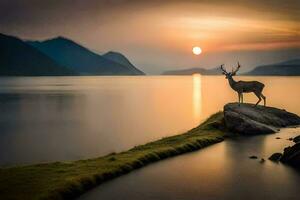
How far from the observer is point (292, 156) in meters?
27.6

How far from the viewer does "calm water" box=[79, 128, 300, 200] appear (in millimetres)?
20141

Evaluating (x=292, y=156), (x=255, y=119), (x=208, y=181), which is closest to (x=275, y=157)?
(x=292, y=156)

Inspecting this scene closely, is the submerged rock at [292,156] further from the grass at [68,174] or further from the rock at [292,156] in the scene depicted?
the grass at [68,174]

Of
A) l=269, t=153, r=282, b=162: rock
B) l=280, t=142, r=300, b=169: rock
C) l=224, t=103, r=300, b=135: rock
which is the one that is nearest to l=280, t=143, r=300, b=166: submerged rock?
l=280, t=142, r=300, b=169: rock

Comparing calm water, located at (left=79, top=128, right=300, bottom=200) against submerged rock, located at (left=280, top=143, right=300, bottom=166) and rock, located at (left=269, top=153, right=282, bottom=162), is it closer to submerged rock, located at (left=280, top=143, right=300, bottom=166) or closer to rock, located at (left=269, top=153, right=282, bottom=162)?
rock, located at (left=269, top=153, right=282, bottom=162)

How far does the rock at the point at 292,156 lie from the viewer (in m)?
27.1

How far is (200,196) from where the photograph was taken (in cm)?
1981

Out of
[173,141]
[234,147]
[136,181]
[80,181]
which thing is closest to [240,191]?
[136,181]

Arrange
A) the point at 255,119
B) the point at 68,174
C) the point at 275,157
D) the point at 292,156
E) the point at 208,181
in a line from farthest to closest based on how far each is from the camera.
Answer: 1. the point at 255,119
2. the point at 275,157
3. the point at 292,156
4. the point at 68,174
5. the point at 208,181

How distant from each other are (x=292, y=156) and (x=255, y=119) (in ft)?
56.8

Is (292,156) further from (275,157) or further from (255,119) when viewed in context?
(255,119)

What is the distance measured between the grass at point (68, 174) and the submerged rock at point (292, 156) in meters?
7.97

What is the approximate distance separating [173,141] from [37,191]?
1962cm

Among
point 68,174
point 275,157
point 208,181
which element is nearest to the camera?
point 208,181
